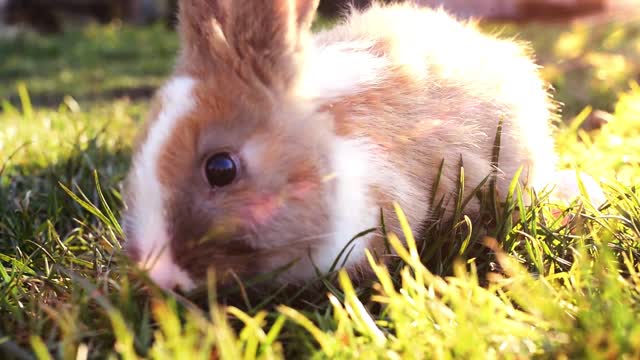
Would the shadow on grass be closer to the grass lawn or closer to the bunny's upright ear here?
the grass lawn

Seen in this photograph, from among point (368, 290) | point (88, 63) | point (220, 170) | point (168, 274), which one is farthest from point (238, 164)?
point (88, 63)

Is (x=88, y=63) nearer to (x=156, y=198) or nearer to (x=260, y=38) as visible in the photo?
(x=260, y=38)

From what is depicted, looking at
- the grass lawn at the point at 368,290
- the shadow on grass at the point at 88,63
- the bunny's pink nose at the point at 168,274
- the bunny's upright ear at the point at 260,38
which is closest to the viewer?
the grass lawn at the point at 368,290

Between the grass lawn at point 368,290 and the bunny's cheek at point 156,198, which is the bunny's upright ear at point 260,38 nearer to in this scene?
the bunny's cheek at point 156,198

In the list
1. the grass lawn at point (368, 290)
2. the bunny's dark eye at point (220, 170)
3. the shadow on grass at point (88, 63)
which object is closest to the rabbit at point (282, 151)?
the bunny's dark eye at point (220, 170)

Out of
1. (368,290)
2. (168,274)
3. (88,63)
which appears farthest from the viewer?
(88,63)

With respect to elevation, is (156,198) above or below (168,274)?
above

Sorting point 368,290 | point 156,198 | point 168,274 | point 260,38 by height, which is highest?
point 260,38

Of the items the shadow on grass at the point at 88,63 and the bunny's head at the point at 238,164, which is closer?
the bunny's head at the point at 238,164
